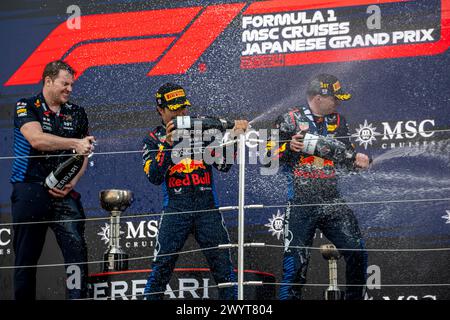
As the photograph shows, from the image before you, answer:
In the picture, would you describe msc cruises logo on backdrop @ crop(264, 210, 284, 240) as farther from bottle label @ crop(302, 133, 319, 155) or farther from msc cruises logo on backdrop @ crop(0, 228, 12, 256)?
msc cruises logo on backdrop @ crop(0, 228, 12, 256)

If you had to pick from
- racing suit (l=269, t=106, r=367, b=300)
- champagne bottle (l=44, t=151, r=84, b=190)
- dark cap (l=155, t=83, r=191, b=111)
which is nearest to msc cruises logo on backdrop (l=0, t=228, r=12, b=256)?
champagne bottle (l=44, t=151, r=84, b=190)

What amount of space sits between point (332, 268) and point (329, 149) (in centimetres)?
62

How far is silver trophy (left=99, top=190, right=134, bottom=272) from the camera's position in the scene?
5.01m

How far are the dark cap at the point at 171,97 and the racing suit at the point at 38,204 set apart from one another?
449 mm

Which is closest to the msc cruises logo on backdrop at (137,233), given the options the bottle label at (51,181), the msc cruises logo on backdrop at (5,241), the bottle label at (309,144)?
the bottle label at (51,181)

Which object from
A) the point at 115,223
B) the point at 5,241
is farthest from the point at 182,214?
the point at 5,241

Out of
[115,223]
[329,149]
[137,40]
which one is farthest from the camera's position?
[137,40]

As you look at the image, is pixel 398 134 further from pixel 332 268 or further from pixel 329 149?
pixel 332 268

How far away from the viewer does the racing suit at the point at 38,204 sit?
17.3ft

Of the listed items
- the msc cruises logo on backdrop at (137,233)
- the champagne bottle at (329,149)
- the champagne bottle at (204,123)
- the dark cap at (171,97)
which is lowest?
the msc cruises logo on backdrop at (137,233)

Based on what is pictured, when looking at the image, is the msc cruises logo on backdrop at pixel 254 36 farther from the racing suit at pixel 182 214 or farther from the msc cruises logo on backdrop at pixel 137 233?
the msc cruises logo on backdrop at pixel 137 233

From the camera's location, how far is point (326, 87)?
210 inches

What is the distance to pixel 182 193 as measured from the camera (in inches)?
205
